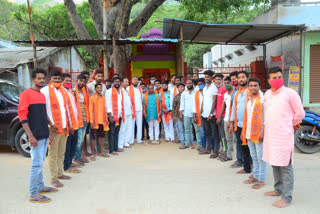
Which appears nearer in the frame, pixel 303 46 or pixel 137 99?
pixel 137 99

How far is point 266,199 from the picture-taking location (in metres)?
3.61

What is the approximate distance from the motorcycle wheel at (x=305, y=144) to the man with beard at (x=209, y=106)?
204 cm

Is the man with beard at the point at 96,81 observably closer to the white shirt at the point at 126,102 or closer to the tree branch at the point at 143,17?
the white shirt at the point at 126,102

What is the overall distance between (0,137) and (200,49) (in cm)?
2622

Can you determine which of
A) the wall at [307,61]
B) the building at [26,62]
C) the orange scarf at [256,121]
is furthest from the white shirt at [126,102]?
the wall at [307,61]

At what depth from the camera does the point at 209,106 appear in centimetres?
604

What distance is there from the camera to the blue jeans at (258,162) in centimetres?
405

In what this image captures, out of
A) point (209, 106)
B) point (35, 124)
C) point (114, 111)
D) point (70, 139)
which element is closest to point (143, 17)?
point (114, 111)

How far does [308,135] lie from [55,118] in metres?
5.50

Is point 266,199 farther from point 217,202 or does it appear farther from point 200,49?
point 200,49

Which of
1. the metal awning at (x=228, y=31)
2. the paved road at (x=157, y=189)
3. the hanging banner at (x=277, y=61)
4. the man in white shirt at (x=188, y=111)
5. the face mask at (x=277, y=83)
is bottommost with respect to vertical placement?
the paved road at (x=157, y=189)

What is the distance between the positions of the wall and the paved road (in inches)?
185

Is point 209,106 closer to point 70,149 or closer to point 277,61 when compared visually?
point 70,149

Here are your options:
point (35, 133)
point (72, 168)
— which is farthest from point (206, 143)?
point (35, 133)
